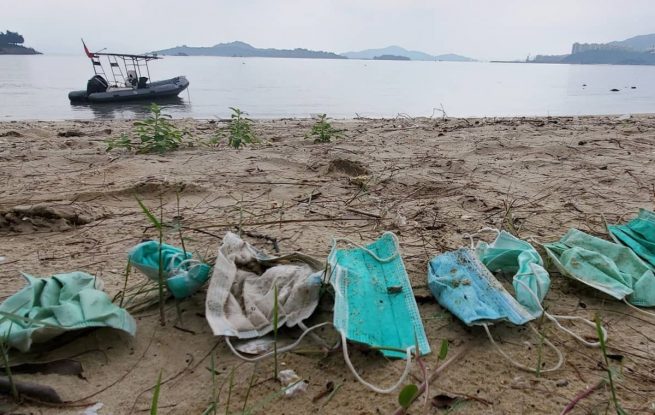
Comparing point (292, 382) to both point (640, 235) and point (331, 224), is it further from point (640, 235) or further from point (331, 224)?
point (640, 235)

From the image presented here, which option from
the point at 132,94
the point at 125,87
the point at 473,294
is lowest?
the point at 132,94

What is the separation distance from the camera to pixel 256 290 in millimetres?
1683

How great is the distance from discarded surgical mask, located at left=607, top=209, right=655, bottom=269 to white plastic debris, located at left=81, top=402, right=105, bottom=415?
2400 mm

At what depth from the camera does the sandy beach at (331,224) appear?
4.23ft

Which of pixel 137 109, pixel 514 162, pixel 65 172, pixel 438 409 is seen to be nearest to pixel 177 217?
pixel 65 172

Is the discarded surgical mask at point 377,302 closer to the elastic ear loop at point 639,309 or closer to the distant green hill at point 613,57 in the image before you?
the elastic ear loop at point 639,309

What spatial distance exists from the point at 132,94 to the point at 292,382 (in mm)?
16030

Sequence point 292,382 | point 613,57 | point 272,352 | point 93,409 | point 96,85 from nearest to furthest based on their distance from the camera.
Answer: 1. point 93,409
2. point 292,382
3. point 272,352
4. point 96,85
5. point 613,57

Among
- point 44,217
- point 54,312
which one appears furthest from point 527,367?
point 44,217

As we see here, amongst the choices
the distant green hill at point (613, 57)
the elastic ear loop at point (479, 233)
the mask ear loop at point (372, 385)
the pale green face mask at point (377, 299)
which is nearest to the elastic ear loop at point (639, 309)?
the elastic ear loop at point (479, 233)

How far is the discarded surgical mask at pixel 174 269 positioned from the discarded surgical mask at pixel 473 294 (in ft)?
3.32

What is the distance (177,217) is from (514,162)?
3093mm

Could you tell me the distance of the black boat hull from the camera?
1466cm

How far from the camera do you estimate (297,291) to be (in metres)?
1.61
